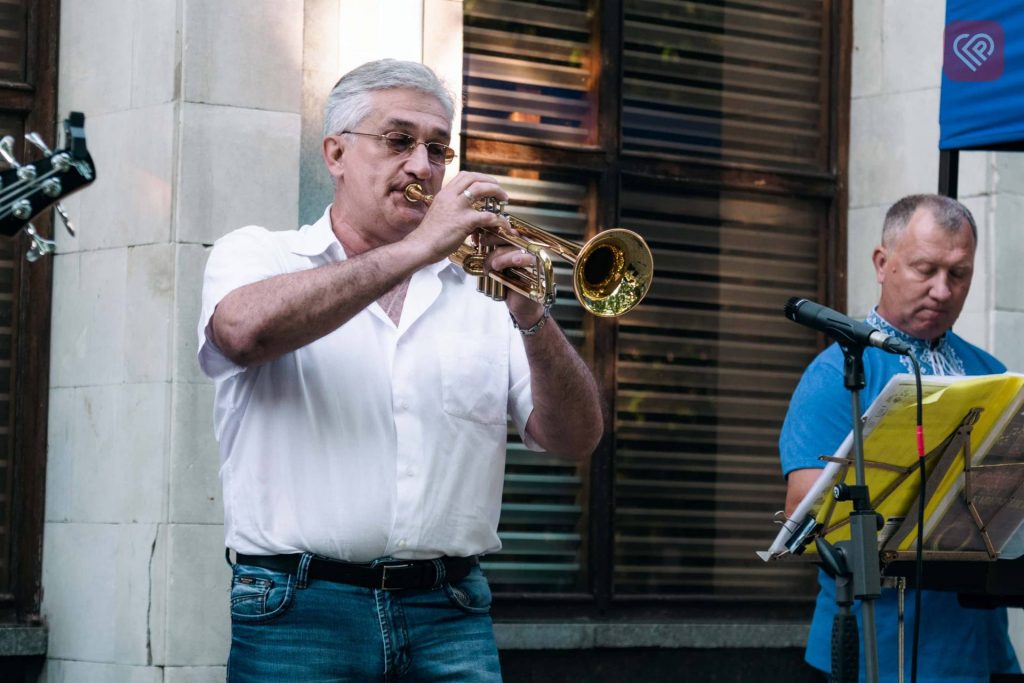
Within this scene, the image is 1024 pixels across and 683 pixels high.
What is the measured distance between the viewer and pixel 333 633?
3787 mm

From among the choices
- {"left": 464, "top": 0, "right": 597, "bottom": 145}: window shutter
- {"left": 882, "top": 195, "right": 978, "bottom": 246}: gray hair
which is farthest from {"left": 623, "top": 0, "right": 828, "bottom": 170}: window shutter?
{"left": 882, "top": 195, "right": 978, "bottom": 246}: gray hair

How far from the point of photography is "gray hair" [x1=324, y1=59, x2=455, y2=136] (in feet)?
13.8

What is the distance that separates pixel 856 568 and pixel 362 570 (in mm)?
1176

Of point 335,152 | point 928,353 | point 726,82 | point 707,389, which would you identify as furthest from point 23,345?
point 726,82

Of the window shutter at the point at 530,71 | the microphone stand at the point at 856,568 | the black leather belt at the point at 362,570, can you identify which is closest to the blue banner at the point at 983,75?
the window shutter at the point at 530,71

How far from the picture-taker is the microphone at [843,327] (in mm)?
4191

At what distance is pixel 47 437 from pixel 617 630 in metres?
2.43

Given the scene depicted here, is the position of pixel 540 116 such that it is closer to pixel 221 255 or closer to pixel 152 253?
pixel 152 253

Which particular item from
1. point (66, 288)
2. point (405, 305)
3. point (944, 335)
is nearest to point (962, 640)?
point (944, 335)

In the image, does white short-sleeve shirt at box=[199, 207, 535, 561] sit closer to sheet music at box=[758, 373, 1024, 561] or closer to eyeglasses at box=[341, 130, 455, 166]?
eyeglasses at box=[341, 130, 455, 166]

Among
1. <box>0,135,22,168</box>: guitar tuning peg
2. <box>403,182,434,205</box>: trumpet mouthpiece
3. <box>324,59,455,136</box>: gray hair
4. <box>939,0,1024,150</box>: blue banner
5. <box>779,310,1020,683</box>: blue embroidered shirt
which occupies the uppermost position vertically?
<box>939,0,1024,150</box>: blue banner

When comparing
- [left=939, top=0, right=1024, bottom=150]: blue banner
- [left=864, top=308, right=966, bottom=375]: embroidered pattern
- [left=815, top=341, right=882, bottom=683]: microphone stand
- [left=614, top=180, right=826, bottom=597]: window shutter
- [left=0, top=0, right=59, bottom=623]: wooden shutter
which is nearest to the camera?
[left=815, top=341, right=882, bottom=683]: microphone stand

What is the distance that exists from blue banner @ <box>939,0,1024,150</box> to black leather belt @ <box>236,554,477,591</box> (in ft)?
9.78

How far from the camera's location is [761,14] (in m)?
7.79
